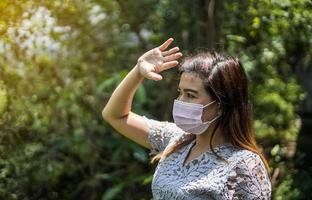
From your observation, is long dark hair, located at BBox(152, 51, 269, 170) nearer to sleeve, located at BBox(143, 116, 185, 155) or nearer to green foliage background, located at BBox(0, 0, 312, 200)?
sleeve, located at BBox(143, 116, 185, 155)

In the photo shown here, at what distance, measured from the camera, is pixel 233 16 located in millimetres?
6543

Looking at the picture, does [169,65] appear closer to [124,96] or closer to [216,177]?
[124,96]

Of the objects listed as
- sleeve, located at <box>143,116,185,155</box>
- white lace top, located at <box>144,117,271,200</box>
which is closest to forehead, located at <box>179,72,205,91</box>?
white lace top, located at <box>144,117,271,200</box>

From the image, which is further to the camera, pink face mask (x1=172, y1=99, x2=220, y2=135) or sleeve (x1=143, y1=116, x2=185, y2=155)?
sleeve (x1=143, y1=116, x2=185, y2=155)

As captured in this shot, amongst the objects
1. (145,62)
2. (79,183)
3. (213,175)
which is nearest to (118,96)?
(145,62)

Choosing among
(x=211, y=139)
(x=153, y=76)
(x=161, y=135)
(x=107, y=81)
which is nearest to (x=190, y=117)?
(x=211, y=139)

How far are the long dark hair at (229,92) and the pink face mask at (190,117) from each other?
6 centimetres

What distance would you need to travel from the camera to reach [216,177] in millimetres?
3641

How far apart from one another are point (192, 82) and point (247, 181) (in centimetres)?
46

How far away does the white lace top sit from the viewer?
3.62 metres

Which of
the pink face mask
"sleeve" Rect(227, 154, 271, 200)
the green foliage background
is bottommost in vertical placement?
the green foliage background

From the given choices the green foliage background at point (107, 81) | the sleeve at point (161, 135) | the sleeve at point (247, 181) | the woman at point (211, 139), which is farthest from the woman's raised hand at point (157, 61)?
the green foliage background at point (107, 81)

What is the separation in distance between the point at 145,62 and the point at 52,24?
107 inches

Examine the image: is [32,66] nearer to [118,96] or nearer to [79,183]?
[79,183]
